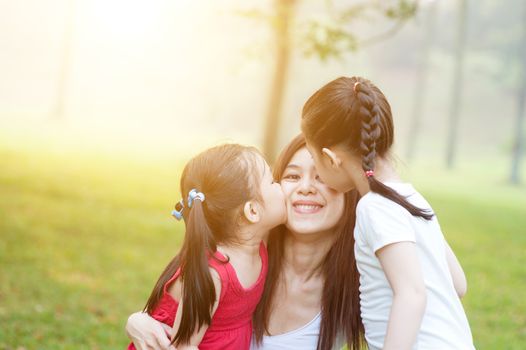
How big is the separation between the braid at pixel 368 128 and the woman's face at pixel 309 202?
1.78 feet

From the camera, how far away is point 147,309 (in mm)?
3090

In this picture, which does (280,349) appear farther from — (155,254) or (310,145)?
(155,254)

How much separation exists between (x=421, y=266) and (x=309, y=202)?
684 millimetres

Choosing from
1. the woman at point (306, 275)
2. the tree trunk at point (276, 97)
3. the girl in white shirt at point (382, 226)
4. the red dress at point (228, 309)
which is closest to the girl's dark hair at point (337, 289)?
the woman at point (306, 275)

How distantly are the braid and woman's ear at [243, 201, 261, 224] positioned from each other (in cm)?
52

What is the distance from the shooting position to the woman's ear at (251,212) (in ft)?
9.20

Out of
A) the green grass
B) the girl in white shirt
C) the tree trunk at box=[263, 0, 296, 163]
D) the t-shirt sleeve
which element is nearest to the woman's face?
the girl in white shirt

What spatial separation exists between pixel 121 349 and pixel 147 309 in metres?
2.65

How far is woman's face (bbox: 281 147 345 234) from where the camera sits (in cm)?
305

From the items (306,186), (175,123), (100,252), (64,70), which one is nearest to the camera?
(306,186)

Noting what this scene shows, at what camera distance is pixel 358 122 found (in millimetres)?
2551

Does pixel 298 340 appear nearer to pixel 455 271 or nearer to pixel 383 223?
pixel 455 271

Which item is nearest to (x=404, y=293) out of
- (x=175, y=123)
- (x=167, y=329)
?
(x=167, y=329)

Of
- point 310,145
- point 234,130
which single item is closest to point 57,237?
point 310,145
